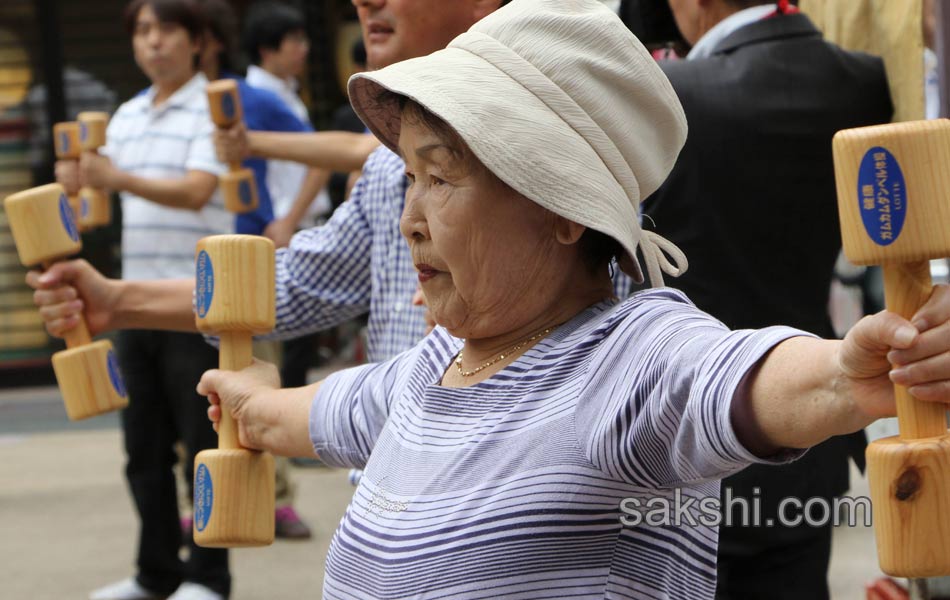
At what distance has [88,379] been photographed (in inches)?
106

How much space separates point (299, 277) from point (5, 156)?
7.79 meters

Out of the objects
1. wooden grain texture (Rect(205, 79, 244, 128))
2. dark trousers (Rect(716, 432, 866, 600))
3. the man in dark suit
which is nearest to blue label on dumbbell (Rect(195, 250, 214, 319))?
the man in dark suit

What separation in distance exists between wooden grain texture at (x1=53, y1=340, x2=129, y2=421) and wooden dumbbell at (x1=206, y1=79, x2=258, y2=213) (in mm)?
1772

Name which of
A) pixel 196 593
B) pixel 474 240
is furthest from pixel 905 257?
pixel 196 593

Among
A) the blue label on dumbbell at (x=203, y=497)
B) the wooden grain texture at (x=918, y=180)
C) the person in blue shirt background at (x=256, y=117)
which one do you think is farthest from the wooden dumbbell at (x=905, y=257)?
the person in blue shirt background at (x=256, y=117)

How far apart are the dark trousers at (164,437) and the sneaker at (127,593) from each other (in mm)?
31

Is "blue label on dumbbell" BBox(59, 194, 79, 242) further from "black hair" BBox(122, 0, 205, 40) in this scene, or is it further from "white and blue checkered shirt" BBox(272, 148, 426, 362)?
"black hair" BBox(122, 0, 205, 40)

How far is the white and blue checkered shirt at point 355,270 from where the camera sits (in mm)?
2684

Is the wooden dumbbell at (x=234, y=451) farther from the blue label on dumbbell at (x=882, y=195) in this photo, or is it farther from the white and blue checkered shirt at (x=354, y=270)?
the blue label on dumbbell at (x=882, y=195)

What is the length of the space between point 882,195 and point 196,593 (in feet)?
12.4

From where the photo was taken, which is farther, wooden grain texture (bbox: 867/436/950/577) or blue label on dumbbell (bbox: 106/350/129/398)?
blue label on dumbbell (bbox: 106/350/129/398)

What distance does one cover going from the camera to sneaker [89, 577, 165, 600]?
16.0ft

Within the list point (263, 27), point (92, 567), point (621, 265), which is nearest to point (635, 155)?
point (621, 265)

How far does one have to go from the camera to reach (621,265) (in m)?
1.70
